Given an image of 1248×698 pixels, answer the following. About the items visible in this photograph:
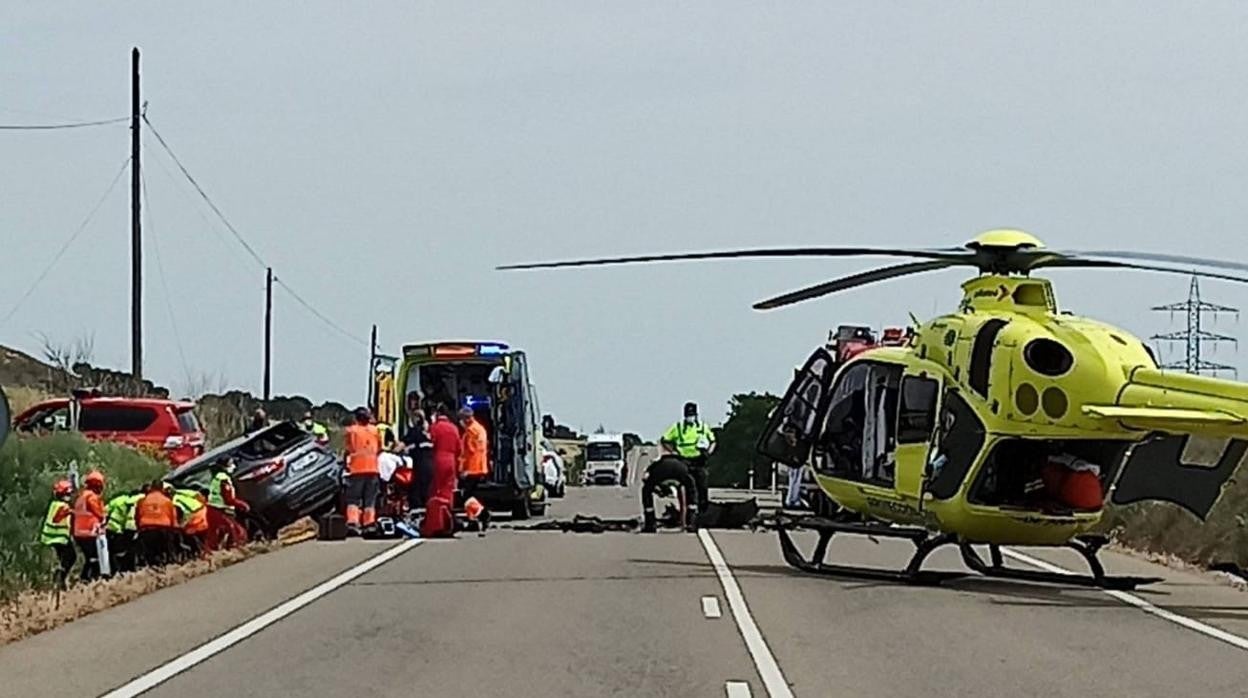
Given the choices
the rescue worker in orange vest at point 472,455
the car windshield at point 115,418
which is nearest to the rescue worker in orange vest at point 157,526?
the rescue worker in orange vest at point 472,455

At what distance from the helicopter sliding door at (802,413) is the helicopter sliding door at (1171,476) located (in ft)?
12.5

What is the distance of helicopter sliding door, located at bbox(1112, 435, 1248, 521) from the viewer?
19.8 m

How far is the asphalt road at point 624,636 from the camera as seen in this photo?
12742 millimetres

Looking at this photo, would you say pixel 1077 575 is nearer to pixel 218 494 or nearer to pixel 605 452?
pixel 218 494

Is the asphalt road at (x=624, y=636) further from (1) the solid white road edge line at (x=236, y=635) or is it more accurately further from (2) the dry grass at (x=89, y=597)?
(2) the dry grass at (x=89, y=597)

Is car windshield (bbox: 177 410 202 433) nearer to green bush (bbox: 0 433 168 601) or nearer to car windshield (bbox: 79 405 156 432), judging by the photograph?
car windshield (bbox: 79 405 156 432)

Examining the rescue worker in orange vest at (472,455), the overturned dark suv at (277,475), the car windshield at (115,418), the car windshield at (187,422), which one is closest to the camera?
the overturned dark suv at (277,475)

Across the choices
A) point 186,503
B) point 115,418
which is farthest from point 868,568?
point 115,418

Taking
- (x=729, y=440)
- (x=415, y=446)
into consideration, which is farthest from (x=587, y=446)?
(x=415, y=446)

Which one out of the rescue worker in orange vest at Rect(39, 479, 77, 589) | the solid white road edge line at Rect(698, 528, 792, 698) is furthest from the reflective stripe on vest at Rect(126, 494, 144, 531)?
the solid white road edge line at Rect(698, 528, 792, 698)

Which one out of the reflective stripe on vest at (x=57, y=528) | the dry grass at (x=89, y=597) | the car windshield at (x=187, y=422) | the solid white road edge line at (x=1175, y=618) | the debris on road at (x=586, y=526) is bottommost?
the solid white road edge line at (x=1175, y=618)

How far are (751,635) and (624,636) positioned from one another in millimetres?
998

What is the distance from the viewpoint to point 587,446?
79312 millimetres

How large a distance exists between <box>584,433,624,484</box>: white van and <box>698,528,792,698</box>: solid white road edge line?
5310cm
